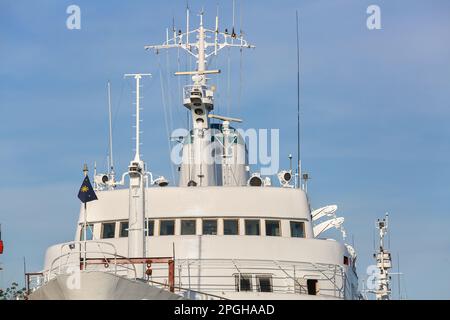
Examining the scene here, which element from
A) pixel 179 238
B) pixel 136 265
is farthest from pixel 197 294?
pixel 179 238

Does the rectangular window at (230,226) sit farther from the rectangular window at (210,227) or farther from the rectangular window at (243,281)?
the rectangular window at (243,281)

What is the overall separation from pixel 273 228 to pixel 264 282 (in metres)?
3.44

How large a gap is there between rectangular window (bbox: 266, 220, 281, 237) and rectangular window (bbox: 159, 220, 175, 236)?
3.39 m

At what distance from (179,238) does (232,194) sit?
116 inches

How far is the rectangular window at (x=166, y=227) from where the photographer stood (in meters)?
41.6

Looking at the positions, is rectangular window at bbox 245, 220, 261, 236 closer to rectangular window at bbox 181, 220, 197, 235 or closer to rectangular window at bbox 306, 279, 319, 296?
rectangular window at bbox 181, 220, 197, 235

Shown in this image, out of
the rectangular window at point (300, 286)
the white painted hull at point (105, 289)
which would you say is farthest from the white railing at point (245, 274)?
the white painted hull at point (105, 289)

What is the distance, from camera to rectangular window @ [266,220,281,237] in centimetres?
4200

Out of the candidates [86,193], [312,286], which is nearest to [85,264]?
[86,193]

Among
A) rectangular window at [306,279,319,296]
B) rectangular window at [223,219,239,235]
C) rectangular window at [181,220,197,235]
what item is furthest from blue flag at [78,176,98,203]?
rectangular window at [306,279,319,296]
